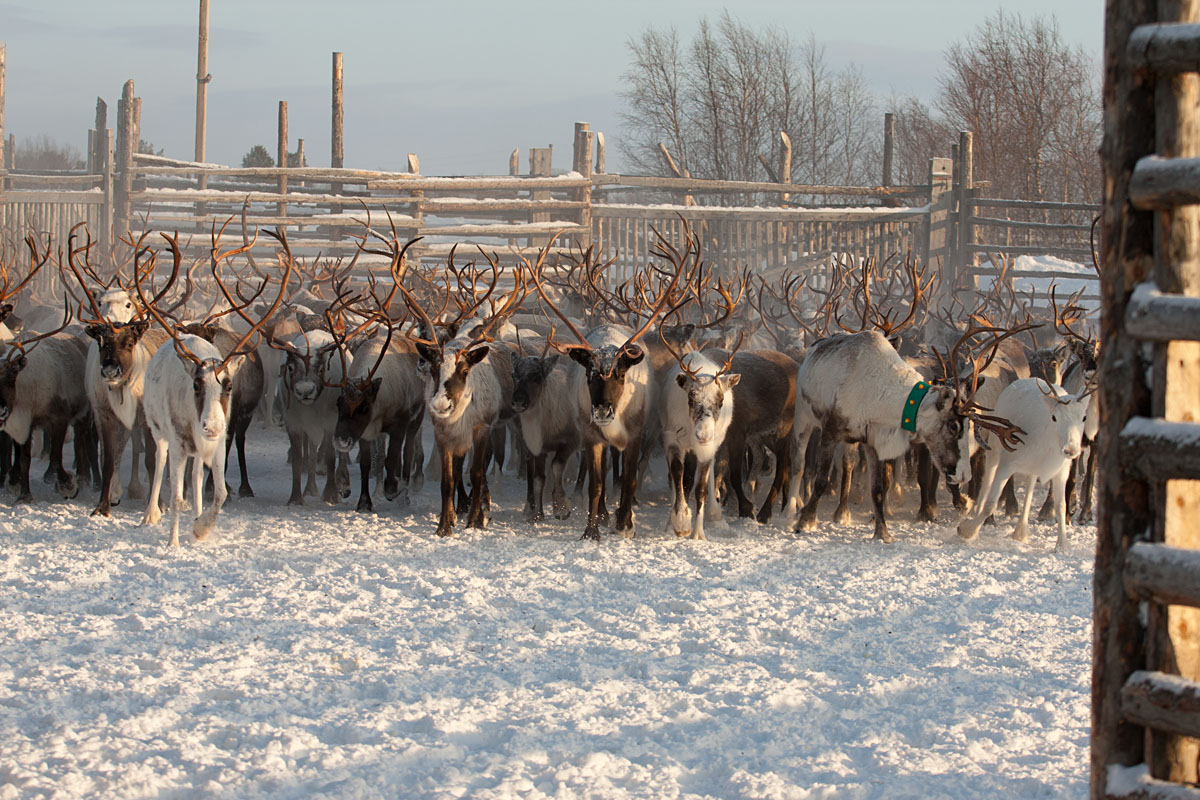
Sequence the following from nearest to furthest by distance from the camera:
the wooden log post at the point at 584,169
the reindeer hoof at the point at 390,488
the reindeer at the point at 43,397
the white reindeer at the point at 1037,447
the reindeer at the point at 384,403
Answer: the white reindeer at the point at 1037,447, the reindeer at the point at 43,397, the reindeer at the point at 384,403, the reindeer hoof at the point at 390,488, the wooden log post at the point at 584,169

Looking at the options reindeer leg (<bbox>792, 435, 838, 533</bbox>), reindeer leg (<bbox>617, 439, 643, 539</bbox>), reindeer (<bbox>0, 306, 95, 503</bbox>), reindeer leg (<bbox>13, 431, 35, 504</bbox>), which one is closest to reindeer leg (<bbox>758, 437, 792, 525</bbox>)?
reindeer leg (<bbox>792, 435, 838, 533</bbox>)

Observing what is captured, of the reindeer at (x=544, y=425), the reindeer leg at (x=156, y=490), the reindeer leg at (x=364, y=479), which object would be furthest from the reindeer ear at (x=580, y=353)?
the reindeer leg at (x=156, y=490)

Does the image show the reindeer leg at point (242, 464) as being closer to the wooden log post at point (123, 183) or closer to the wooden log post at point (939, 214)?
the wooden log post at point (123, 183)

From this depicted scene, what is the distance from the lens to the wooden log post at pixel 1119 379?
2387 millimetres

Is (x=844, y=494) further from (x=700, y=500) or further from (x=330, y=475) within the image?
(x=330, y=475)

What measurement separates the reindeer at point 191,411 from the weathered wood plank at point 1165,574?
6195 millimetres

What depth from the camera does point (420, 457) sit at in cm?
1032

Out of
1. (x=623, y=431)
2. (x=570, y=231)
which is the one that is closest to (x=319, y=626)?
(x=623, y=431)

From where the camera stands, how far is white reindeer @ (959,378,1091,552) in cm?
772

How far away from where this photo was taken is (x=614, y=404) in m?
8.04

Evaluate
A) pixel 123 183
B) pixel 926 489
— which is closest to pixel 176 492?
pixel 926 489

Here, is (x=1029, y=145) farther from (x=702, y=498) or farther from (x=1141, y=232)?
(x=1141, y=232)

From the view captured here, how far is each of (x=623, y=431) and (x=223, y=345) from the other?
3.97 meters

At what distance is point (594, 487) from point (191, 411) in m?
2.79
